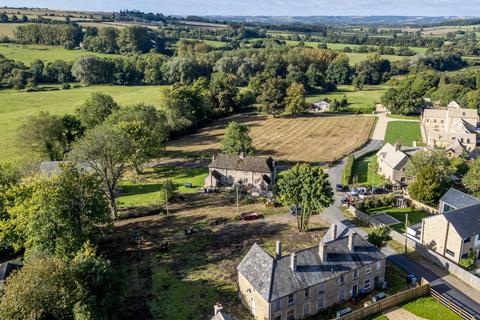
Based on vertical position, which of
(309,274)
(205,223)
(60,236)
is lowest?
(205,223)

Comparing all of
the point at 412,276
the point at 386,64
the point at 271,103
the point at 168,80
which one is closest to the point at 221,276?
the point at 412,276

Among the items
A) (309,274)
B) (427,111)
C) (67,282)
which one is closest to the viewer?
(67,282)

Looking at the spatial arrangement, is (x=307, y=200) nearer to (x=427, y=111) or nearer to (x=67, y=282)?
(x=67, y=282)

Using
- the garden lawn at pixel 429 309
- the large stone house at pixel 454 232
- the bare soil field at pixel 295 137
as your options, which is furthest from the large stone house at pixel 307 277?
the bare soil field at pixel 295 137

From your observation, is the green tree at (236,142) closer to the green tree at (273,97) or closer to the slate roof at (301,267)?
the slate roof at (301,267)

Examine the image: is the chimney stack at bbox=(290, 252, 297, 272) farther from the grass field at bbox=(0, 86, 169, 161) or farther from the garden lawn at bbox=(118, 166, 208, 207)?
the grass field at bbox=(0, 86, 169, 161)

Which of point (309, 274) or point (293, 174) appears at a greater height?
point (293, 174)
